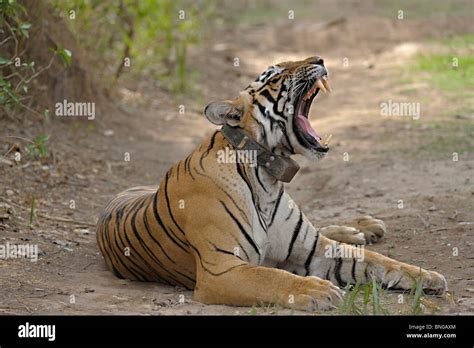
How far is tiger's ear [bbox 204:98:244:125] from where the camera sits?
473 cm

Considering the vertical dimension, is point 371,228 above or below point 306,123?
below

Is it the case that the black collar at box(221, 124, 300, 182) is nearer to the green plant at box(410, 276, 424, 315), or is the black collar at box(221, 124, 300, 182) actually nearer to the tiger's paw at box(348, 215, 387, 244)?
the green plant at box(410, 276, 424, 315)

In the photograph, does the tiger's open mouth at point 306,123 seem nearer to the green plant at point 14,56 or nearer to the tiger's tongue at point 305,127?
the tiger's tongue at point 305,127

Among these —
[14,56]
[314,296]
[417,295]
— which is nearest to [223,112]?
[314,296]

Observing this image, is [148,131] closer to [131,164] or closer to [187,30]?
[131,164]

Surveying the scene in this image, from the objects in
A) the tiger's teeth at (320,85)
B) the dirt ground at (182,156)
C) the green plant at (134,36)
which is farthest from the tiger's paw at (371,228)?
the green plant at (134,36)

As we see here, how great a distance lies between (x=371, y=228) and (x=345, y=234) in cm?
22

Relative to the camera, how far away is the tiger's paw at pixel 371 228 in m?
5.75

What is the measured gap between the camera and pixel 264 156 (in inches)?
187

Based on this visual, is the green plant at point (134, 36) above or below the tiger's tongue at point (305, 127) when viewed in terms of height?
above

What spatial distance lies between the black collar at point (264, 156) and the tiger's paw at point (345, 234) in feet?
3.35

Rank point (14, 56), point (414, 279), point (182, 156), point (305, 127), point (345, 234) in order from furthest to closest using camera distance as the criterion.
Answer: point (182, 156) → point (14, 56) → point (345, 234) → point (305, 127) → point (414, 279)

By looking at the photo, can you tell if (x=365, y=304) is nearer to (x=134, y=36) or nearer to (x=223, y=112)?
(x=223, y=112)
